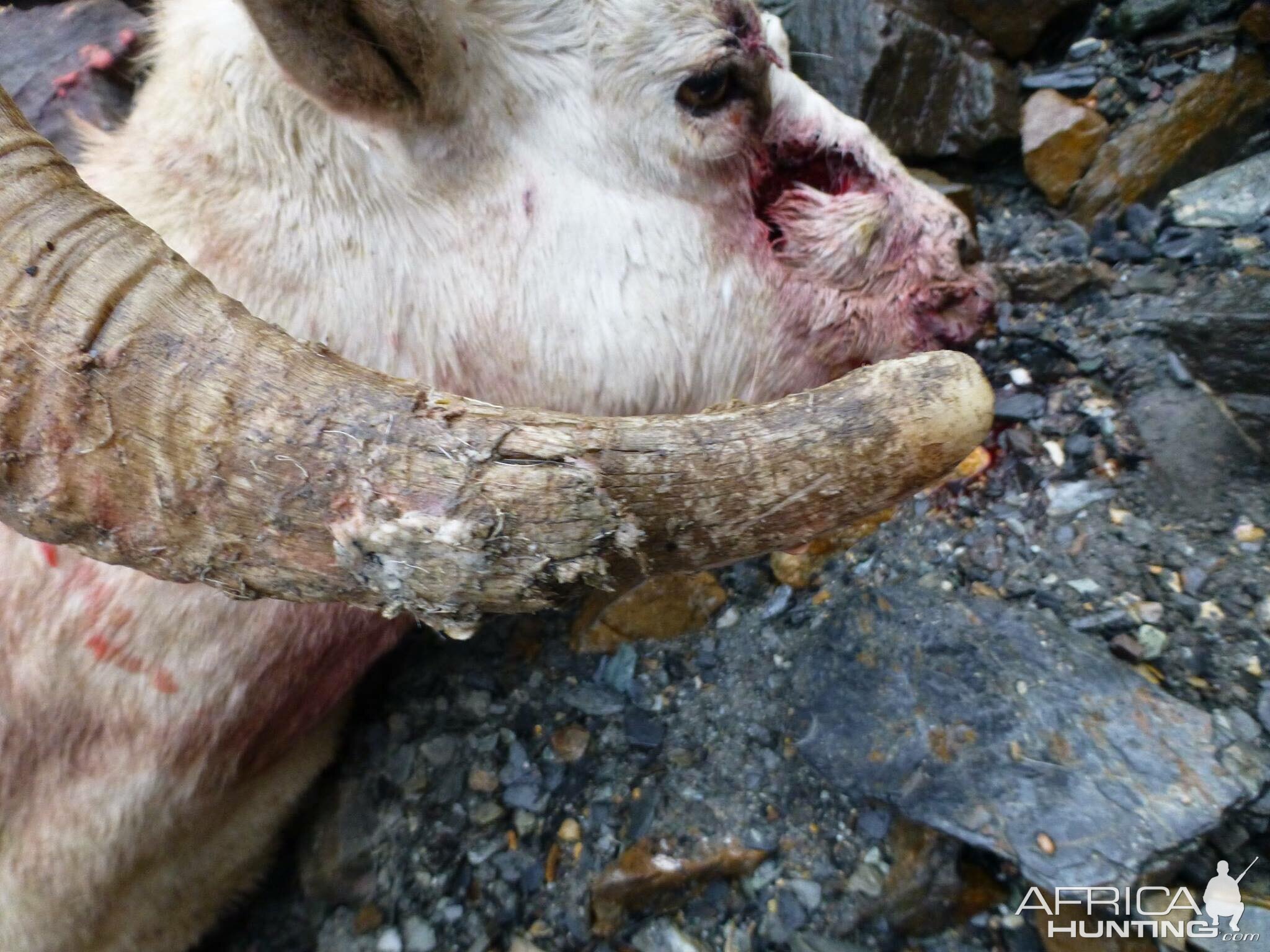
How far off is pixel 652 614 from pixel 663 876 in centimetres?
65

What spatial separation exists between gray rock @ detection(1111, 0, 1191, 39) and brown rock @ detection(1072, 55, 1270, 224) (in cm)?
28

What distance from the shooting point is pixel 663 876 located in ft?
5.82

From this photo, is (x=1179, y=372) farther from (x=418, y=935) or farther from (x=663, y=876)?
(x=418, y=935)

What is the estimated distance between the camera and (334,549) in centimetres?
96

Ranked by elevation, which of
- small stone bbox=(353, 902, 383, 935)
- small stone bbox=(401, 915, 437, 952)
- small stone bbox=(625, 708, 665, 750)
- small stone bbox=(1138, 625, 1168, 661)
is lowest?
small stone bbox=(353, 902, 383, 935)

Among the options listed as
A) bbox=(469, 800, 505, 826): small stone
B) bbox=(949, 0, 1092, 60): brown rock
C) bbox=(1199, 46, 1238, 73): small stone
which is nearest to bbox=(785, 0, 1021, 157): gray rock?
bbox=(949, 0, 1092, 60): brown rock

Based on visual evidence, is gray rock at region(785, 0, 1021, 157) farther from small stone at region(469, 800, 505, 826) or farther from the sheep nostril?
small stone at region(469, 800, 505, 826)

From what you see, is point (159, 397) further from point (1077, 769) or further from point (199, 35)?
point (1077, 769)

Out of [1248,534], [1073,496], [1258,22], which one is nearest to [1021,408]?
[1073,496]

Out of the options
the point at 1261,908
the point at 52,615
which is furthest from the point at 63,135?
the point at 1261,908

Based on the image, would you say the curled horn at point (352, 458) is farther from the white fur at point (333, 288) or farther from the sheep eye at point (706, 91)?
the sheep eye at point (706, 91)

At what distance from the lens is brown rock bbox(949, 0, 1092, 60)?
2.92 metres

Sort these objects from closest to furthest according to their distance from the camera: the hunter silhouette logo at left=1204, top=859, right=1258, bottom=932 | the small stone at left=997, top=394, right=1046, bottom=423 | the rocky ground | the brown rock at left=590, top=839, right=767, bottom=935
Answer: the hunter silhouette logo at left=1204, top=859, right=1258, bottom=932 < the rocky ground < the brown rock at left=590, top=839, right=767, bottom=935 < the small stone at left=997, top=394, right=1046, bottom=423

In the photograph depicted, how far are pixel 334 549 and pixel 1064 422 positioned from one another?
2.02 metres
